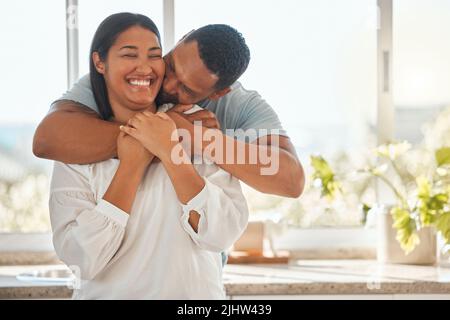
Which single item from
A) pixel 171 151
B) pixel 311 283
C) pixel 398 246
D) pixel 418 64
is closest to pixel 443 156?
pixel 398 246

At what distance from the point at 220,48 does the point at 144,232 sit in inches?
8.3

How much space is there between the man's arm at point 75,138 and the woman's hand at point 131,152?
1 cm

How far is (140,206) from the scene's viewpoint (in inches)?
34.4

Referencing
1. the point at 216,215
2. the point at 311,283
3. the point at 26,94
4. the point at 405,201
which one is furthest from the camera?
the point at 26,94

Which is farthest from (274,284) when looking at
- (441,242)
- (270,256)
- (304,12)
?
(304,12)

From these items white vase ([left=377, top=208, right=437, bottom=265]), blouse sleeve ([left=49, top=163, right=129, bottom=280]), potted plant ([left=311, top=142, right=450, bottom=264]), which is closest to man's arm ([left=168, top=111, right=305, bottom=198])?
blouse sleeve ([left=49, top=163, right=129, bottom=280])

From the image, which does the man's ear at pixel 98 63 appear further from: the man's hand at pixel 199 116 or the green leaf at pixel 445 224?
the green leaf at pixel 445 224

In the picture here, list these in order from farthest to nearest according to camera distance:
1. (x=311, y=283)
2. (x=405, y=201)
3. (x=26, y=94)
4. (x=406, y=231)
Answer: (x=26, y=94) → (x=405, y=201) → (x=406, y=231) → (x=311, y=283)

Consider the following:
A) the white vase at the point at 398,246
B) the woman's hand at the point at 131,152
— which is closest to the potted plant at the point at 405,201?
the white vase at the point at 398,246

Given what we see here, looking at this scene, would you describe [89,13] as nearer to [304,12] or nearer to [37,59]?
[37,59]

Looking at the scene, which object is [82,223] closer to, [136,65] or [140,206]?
[140,206]

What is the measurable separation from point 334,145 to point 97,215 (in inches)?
46.7

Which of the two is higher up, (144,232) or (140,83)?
Answer: (140,83)

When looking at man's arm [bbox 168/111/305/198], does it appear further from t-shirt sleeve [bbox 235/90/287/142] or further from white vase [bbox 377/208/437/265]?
white vase [bbox 377/208/437/265]
